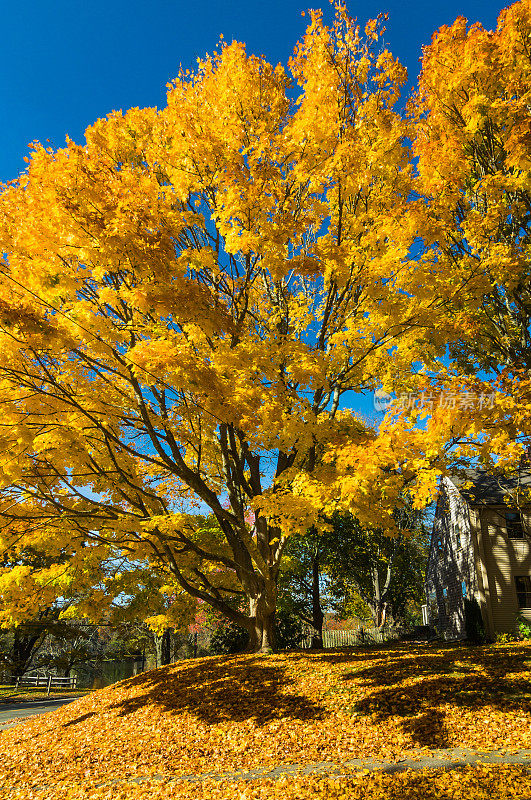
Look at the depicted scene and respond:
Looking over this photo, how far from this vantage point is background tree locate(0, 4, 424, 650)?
7277 mm

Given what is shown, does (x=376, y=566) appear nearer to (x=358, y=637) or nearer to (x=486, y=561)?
(x=358, y=637)

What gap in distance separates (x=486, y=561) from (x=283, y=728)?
41.3ft

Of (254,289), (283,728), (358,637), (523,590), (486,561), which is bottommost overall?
(358,637)

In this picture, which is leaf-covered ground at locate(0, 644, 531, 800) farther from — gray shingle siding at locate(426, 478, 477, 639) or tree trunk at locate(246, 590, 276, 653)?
gray shingle siding at locate(426, 478, 477, 639)

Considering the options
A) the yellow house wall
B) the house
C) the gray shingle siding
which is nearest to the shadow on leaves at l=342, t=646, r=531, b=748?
the house

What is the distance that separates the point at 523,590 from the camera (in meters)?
16.4

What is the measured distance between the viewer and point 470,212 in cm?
1065

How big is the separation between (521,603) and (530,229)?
12.2 metres

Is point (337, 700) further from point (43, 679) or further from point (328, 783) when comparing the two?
point (43, 679)

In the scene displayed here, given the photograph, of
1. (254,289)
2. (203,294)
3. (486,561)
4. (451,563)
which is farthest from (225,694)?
(451,563)

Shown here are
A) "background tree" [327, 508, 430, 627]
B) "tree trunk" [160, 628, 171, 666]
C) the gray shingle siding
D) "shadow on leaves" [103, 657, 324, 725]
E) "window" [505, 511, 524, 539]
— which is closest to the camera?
"shadow on leaves" [103, 657, 324, 725]

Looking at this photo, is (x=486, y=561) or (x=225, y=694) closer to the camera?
(x=225, y=694)

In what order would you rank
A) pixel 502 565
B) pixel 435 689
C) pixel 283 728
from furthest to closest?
pixel 502 565
pixel 435 689
pixel 283 728

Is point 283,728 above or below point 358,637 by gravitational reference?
above
